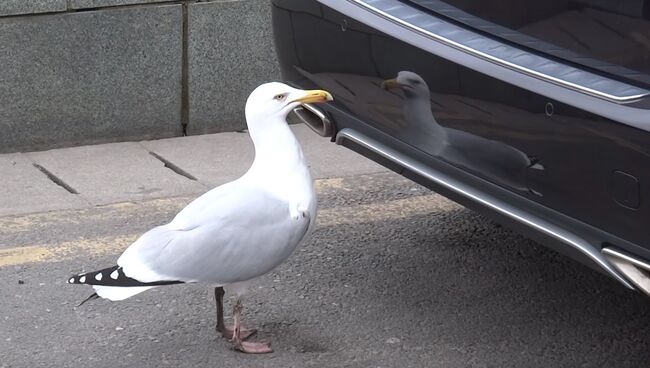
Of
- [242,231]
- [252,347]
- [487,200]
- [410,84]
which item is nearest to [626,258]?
[487,200]

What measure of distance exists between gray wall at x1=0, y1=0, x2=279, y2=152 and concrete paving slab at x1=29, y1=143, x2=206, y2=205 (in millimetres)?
129

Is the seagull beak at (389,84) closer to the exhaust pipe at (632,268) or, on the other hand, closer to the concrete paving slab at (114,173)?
the exhaust pipe at (632,268)

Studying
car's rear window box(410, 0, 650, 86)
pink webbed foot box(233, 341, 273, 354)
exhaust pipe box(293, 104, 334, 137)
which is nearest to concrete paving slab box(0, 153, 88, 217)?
exhaust pipe box(293, 104, 334, 137)

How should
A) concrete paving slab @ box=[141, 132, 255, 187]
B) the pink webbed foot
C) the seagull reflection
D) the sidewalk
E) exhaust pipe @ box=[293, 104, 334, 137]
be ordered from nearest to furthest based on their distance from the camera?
the seagull reflection
the pink webbed foot
exhaust pipe @ box=[293, 104, 334, 137]
the sidewalk
concrete paving slab @ box=[141, 132, 255, 187]

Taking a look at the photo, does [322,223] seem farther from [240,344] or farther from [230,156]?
[240,344]

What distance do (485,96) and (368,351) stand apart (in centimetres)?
85

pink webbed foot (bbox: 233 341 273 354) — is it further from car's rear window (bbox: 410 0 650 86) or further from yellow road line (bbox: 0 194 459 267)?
car's rear window (bbox: 410 0 650 86)

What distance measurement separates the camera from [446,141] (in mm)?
3482

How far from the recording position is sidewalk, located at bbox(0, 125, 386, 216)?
16.5 feet

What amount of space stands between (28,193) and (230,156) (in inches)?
37.9

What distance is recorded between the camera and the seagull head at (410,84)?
3.51 metres

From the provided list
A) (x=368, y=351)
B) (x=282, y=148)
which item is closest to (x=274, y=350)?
(x=368, y=351)

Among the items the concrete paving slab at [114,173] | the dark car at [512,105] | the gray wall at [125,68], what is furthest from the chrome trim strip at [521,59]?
the gray wall at [125,68]

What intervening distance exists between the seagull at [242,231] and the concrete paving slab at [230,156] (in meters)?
1.63
